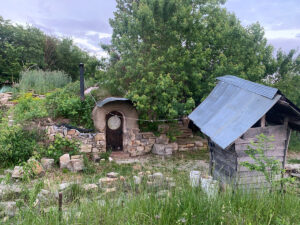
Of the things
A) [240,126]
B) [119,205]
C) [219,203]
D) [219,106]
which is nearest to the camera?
[219,203]

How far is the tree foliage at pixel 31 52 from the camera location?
19.5 metres

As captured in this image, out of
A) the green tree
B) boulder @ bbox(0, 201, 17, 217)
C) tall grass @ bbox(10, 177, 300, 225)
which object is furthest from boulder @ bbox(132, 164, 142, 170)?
the green tree

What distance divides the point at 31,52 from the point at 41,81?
7.20 m

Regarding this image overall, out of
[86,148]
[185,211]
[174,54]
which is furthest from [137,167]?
[185,211]

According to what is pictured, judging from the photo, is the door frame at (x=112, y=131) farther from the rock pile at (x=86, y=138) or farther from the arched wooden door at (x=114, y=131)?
the rock pile at (x=86, y=138)

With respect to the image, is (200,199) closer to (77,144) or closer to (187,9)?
(77,144)

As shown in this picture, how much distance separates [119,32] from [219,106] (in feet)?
23.0

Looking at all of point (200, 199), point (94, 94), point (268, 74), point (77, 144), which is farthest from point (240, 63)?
point (200, 199)

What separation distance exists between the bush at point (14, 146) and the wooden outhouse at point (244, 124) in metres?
6.38

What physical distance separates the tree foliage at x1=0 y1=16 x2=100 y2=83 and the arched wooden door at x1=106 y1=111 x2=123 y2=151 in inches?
281

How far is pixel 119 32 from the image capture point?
461 inches

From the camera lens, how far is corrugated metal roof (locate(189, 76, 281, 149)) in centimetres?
546

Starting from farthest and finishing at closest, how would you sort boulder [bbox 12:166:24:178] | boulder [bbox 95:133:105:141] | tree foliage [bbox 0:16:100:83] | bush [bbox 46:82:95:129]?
tree foliage [bbox 0:16:100:83], bush [bbox 46:82:95:129], boulder [bbox 95:133:105:141], boulder [bbox 12:166:24:178]

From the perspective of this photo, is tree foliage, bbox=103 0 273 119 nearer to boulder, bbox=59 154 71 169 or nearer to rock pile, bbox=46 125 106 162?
rock pile, bbox=46 125 106 162
